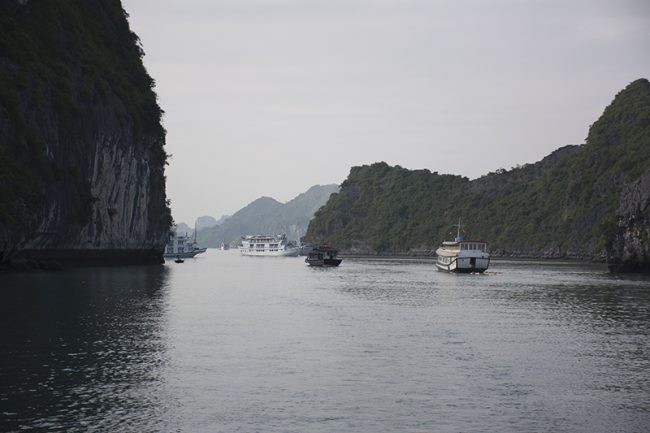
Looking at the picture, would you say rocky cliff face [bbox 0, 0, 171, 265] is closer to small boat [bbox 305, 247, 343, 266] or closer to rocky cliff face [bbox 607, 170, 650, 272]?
small boat [bbox 305, 247, 343, 266]

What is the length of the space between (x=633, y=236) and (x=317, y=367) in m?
102

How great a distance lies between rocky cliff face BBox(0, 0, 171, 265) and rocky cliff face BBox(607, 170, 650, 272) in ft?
256

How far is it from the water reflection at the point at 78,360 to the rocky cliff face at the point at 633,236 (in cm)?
8737

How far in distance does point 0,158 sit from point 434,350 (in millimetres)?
59586

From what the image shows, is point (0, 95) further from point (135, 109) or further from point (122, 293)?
point (135, 109)

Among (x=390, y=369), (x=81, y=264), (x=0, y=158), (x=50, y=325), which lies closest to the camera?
(x=390, y=369)

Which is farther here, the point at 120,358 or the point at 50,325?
the point at 50,325

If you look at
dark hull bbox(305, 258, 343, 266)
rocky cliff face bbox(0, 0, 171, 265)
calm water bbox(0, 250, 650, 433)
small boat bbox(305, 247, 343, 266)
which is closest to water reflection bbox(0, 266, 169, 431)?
calm water bbox(0, 250, 650, 433)

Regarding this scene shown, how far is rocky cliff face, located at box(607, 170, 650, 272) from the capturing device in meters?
118

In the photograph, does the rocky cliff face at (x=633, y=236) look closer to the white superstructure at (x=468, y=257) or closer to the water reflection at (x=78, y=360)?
the white superstructure at (x=468, y=257)

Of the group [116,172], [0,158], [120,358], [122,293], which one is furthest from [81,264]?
[120,358]

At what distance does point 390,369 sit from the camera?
1134 inches

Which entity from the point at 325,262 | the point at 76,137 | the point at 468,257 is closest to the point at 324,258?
the point at 325,262

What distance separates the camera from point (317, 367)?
95.3ft
